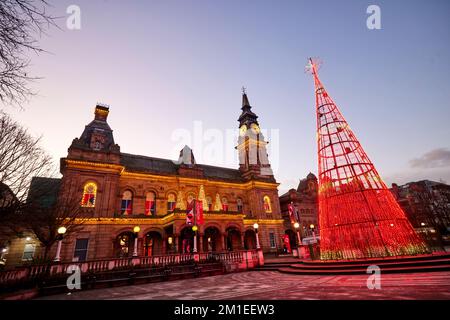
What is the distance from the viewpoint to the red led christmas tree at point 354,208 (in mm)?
9562

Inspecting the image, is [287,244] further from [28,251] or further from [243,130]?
[28,251]

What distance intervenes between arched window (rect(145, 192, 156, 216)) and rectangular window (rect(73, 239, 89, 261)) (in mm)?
6298

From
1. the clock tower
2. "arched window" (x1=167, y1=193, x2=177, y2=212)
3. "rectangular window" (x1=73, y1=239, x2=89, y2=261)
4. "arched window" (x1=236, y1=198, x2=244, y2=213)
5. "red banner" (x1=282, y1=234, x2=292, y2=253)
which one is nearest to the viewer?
"rectangular window" (x1=73, y1=239, x2=89, y2=261)

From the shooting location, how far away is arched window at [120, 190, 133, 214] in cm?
2306

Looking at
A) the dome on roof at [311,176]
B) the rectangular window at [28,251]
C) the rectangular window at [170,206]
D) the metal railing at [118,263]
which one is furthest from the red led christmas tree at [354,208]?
the dome on roof at [311,176]

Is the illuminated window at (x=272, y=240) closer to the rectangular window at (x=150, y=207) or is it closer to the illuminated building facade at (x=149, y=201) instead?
the illuminated building facade at (x=149, y=201)

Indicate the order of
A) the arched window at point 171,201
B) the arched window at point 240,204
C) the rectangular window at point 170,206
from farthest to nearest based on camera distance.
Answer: the arched window at point 240,204, the arched window at point 171,201, the rectangular window at point 170,206

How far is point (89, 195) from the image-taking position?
21.2m

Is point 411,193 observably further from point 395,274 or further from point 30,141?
point 30,141

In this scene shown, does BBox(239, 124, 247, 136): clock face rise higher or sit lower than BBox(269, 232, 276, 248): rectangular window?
higher

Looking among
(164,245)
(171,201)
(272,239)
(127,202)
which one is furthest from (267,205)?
(127,202)

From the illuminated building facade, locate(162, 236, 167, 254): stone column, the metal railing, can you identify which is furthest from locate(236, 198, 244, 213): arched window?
the metal railing

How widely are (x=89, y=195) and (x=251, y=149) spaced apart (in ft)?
82.7

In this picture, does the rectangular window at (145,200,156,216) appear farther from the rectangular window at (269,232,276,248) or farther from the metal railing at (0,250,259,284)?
the rectangular window at (269,232,276,248)
